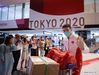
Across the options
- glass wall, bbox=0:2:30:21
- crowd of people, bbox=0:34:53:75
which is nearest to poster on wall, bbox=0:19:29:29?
glass wall, bbox=0:2:30:21

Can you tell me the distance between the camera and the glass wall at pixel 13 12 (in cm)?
1443

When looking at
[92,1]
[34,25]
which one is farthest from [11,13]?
[34,25]

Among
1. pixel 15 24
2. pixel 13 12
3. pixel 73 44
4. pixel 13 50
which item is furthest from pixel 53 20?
pixel 13 12

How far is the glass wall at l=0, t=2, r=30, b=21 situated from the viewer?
1443 cm

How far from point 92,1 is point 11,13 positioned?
6257 mm

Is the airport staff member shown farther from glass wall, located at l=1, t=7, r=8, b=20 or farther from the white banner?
glass wall, located at l=1, t=7, r=8, b=20

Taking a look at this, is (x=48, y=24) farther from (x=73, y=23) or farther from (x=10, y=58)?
(x=10, y=58)

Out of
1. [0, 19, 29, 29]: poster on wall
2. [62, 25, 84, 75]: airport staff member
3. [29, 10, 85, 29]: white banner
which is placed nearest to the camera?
[29, 10, 85, 29]: white banner

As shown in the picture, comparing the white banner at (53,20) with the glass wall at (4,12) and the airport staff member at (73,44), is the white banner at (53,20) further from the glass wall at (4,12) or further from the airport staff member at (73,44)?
the glass wall at (4,12)

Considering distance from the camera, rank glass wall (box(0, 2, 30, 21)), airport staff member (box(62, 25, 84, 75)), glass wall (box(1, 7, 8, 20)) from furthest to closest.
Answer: glass wall (box(1, 7, 8, 20)) < glass wall (box(0, 2, 30, 21)) < airport staff member (box(62, 25, 84, 75))

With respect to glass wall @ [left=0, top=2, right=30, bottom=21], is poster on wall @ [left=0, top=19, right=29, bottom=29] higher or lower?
lower

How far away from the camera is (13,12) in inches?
590

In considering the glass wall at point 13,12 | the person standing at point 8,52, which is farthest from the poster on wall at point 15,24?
the person standing at point 8,52

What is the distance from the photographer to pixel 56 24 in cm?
306
